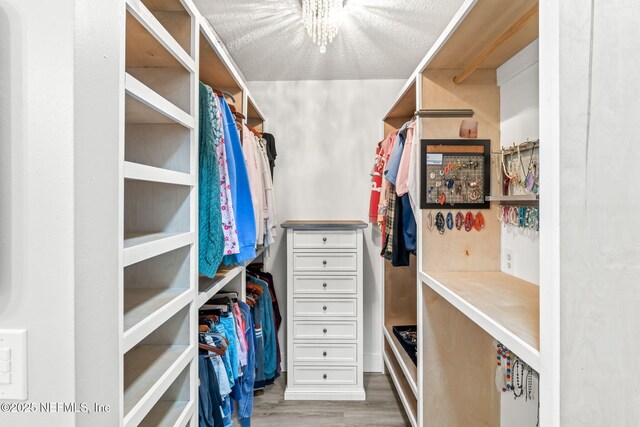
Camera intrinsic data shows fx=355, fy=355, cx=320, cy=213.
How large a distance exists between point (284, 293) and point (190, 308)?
1.81 meters

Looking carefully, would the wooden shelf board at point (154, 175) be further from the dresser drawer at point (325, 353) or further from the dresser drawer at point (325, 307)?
the dresser drawer at point (325, 353)

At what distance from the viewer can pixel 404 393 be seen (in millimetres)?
2154

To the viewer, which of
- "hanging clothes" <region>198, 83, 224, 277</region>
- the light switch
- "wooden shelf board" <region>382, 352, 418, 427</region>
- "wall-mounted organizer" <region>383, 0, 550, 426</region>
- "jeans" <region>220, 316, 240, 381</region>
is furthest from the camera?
"wooden shelf board" <region>382, 352, 418, 427</region>

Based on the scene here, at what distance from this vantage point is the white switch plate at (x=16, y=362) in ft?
1.96

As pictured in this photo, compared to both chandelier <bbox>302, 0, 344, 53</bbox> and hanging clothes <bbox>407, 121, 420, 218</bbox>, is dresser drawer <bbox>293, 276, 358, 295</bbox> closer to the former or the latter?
hanging clothes <bbox>407, 121, 420, 218</bbox>

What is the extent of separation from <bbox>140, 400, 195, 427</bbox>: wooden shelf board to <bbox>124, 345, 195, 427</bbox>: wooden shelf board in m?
0.16

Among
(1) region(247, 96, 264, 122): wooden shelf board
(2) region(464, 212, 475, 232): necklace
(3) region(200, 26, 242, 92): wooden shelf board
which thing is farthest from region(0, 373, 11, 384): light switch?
(1) region(247, 96, 264, 122): wooden shelf board

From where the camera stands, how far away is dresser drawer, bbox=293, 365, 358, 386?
239 cm

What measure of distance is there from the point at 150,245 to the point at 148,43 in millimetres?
584

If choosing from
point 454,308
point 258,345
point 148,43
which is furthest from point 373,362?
point 148,43

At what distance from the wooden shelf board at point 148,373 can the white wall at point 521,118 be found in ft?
4.51

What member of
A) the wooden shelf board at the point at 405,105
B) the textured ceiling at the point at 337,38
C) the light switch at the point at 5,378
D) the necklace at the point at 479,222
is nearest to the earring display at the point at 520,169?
the necklace at the point at 479,222
